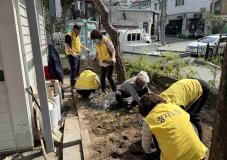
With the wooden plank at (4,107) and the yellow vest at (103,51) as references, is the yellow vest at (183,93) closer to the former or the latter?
the wooden plank at (4,107)

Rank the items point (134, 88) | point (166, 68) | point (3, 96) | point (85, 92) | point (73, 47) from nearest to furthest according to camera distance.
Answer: point (3, 96)
point (134, 88)
point (85, 92)
point (73, 47)
point (166, 68)

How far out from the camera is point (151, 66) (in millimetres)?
7727

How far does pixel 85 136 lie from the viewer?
4367 mm

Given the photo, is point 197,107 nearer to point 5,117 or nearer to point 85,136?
point 85,136

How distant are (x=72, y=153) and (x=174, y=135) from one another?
5.99 feet

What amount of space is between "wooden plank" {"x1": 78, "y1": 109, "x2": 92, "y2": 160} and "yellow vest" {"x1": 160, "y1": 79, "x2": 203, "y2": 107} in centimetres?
134

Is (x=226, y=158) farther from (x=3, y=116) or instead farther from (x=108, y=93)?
(x=108, y=93)

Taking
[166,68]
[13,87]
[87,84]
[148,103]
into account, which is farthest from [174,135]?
[166,68]

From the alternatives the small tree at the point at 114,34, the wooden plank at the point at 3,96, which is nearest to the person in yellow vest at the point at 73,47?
the small tree at the point at 114,34

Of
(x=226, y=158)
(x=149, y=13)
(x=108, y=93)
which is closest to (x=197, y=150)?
(x=226, y=158)

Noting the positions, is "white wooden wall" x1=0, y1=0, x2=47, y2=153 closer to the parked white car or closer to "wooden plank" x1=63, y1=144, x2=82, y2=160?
"wooden plank" x1=63, y1=144, x2=82, y2=160

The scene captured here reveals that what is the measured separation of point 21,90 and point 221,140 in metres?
2.94

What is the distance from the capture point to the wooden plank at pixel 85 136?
3816mm

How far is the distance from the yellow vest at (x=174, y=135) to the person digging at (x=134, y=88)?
1.99m
